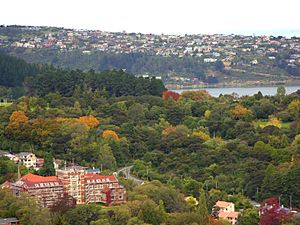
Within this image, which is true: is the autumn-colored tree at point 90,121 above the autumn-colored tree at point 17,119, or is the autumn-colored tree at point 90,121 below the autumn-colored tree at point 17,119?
below

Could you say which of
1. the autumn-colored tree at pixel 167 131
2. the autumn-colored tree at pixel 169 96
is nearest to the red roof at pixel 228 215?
the autumn-colored tree at pixel 167 131

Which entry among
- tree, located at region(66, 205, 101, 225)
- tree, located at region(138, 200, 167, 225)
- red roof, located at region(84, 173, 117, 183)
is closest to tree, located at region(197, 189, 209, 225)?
tree, located at region(138, 200, 167, 225)

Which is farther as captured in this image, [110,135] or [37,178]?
[110,135]

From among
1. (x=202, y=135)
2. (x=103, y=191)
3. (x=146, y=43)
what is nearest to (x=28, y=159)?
(x=103, y=191)

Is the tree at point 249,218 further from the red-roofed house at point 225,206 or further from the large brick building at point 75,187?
the large brick building at point 75,187

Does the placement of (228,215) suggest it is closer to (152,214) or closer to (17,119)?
(152,214)

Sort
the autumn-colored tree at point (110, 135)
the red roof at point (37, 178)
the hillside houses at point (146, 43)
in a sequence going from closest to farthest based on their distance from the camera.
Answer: the red roof at point (37, 178)
the autumn-colored tree at point (110, 135)
the hillside houses at point (146, 43)

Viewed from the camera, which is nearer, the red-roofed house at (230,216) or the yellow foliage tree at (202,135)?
the red-roofed house at (230,216)
